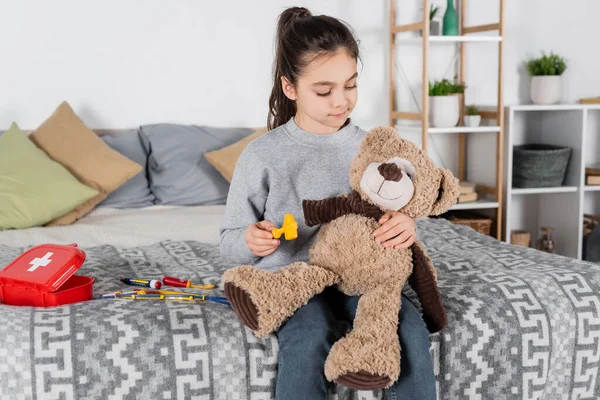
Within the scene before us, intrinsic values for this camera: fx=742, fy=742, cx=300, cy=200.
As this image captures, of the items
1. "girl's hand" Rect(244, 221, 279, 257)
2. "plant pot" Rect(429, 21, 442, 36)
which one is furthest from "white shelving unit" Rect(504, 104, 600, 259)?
"girl's hand" Rect(244, 221, 279, 257)

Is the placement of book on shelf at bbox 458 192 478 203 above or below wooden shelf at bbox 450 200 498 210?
above

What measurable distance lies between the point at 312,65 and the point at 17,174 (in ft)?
4.79

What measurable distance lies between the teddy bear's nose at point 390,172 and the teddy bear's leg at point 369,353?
0.81 feet

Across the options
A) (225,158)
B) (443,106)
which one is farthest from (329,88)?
(443,106)

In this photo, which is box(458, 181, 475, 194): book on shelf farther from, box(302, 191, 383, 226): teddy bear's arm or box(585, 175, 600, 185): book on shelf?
box(302, 191, 383, 226): teddy bear's arm

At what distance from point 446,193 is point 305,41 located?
1.49 feet

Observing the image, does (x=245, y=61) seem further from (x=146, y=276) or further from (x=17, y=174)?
(x=146, y=276)

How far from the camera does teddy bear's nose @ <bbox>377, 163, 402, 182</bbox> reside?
144 centimetres

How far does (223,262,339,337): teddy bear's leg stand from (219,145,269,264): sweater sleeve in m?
0.18

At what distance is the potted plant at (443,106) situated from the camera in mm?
3230

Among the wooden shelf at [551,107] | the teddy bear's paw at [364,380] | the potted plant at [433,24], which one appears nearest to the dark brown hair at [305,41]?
the teddy bear's paw at [364,380]

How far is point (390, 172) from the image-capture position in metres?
1.44

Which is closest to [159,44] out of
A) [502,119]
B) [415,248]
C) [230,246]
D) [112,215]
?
[112,215]

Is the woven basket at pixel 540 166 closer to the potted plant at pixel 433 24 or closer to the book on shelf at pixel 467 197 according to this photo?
the book on shelf at pixel 467 197
